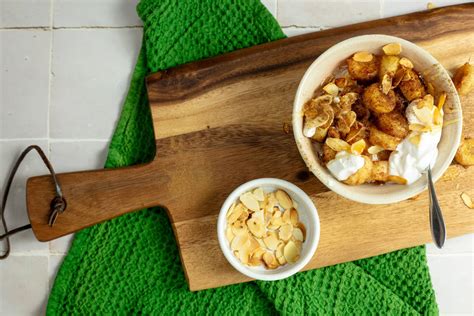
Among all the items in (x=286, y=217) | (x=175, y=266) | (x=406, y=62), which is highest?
(x=406, y=62)

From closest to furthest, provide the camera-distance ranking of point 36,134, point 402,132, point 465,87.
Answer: point 402,132, point 465,87, point 36,134

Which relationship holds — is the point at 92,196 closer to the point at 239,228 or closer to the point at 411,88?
the point at 239,228

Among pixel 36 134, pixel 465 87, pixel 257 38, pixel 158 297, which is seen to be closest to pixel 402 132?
pixel 465 87

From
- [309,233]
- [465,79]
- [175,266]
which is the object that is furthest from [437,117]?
[175,266]

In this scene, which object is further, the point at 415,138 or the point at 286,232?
the point at 286,232

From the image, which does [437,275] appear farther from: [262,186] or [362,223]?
[262,186]

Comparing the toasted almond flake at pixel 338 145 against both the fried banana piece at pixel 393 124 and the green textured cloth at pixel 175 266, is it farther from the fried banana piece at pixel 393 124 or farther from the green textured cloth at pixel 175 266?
the green textured cloth at pixel 175 266
